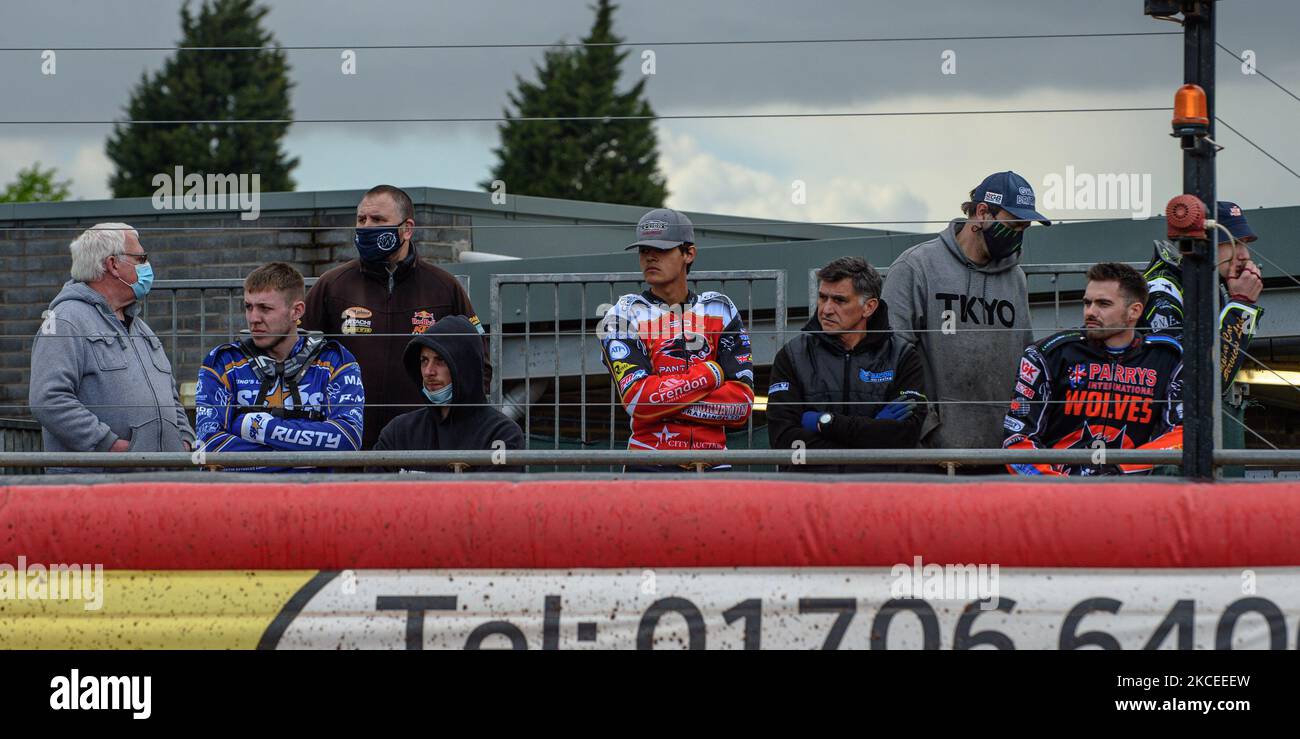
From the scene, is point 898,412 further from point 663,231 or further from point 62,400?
point 62,400

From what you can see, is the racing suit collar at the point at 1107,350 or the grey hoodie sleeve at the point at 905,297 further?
the grey hoodie sleeve at the point at 905,297

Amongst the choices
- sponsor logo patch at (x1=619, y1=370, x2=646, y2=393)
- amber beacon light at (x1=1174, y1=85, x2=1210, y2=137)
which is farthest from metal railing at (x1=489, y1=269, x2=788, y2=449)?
amber beacon light at (x1=1174, y1=85, x2=1210, y2=137)

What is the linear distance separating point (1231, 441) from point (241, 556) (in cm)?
386

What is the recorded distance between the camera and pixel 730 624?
3.67 metres

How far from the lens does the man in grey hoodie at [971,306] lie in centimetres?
512

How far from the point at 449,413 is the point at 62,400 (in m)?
1.13

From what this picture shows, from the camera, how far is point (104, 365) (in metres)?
4.83

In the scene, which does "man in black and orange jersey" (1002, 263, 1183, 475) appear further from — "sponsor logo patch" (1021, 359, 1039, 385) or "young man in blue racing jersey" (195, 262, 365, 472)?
"young man in blue racing jersey" (195, 262, 365, 472)

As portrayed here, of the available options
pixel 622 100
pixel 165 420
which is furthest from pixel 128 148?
pixel 165 420

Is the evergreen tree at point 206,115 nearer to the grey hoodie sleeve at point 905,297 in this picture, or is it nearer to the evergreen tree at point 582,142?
the evergreen tree at point 582,142

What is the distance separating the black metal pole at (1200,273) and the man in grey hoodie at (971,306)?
4.62 ft

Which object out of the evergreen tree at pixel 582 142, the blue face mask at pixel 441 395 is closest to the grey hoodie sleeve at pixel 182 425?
the blue face mask at pixel 441 395

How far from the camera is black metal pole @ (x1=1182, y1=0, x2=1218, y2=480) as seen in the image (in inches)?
143
